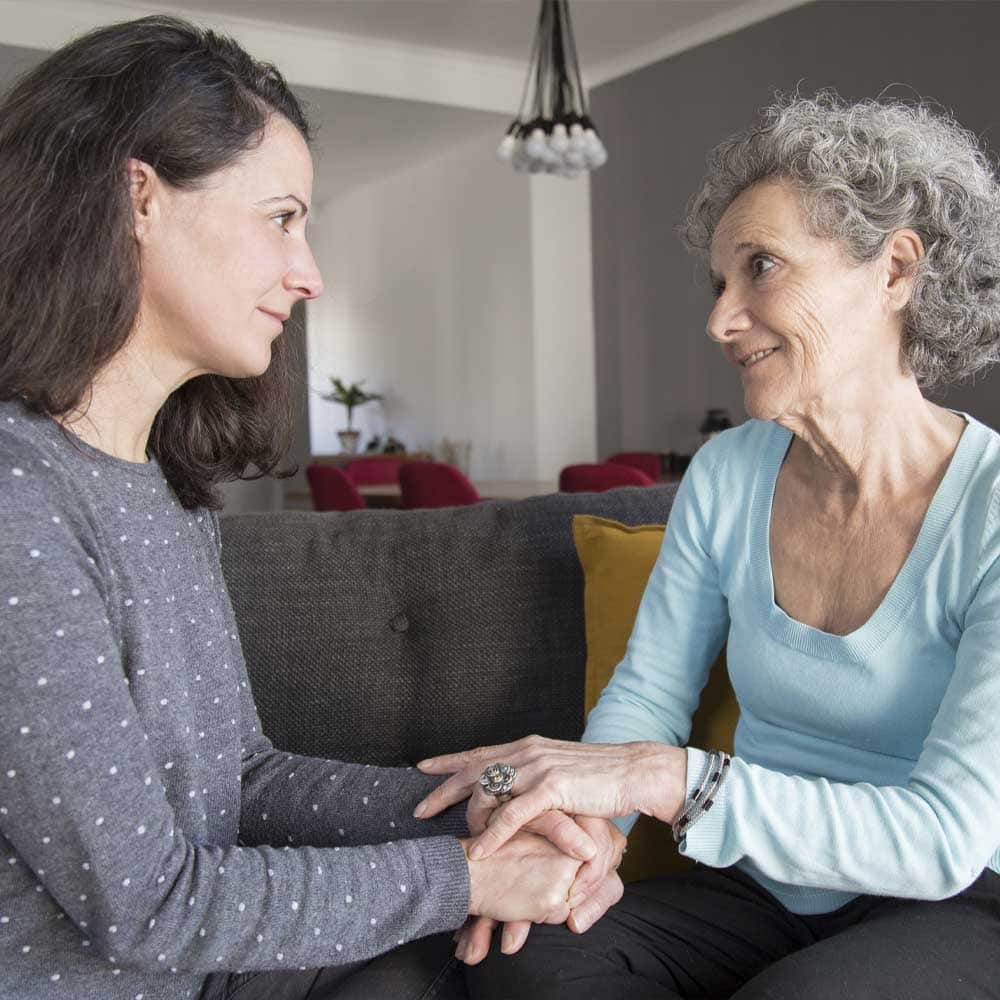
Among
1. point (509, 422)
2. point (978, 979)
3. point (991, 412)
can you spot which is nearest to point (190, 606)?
point (978, 979)

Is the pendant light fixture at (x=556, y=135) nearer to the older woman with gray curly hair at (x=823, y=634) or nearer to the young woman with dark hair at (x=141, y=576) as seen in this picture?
the older woman with gray curly hair at (x=823, y=634)

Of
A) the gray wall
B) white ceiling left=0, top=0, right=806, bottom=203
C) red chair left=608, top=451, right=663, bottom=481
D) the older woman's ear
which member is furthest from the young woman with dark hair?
white ceiling left=0, top=0, right=806, bottom=203

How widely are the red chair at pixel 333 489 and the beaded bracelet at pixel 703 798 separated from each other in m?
4.35

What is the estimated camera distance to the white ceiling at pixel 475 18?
6.47m

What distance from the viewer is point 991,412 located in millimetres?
5441

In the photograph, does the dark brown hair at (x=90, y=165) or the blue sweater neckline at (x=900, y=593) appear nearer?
the dark brown hair at (x=90, y=165)

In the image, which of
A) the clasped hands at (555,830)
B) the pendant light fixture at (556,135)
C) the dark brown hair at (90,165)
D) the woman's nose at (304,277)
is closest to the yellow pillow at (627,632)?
the clasped hands at (555,830)

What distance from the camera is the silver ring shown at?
133cm

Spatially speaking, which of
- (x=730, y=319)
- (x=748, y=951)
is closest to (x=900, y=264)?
(x=730, y=319)

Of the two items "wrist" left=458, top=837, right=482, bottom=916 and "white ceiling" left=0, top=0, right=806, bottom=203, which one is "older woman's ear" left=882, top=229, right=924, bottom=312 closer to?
"wrist" left=458, top=837, right=482, bottom=916

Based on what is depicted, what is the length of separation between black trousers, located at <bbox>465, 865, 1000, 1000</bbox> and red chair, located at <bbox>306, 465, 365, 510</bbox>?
13.8 feet

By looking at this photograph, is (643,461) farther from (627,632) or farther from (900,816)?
(900,816)

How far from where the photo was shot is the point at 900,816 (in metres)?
1.22

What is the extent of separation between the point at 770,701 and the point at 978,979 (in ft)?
1.30
